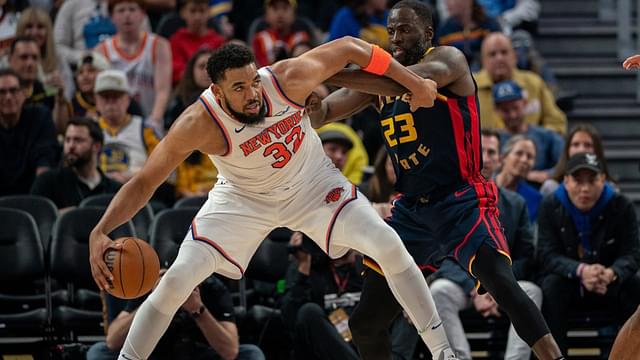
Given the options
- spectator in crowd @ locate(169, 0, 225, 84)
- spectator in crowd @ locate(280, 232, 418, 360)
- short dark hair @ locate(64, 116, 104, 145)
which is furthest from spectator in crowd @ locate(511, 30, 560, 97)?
short dark hair @ locate(64, 116, 104, 145)

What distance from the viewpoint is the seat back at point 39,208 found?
8570 mm

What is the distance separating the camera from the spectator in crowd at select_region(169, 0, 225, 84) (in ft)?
36.2

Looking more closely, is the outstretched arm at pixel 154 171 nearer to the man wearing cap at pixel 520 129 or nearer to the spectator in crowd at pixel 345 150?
the spectator in crowd at pixel 345 150

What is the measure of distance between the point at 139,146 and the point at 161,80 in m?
Result: 1.13

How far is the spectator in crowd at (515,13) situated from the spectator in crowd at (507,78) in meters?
1.31

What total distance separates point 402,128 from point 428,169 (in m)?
0.27

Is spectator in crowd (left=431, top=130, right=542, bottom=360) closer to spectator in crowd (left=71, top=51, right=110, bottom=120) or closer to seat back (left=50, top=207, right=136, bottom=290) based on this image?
seat back (left=50, top=207, right=136, bottom=290)

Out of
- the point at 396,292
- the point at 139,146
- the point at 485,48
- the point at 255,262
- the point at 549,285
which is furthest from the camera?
the point at 485,48

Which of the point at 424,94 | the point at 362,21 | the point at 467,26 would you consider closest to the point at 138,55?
the point at 362,21

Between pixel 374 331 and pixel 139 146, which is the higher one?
pixel 139 146

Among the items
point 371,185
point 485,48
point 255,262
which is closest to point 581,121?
point 485,48

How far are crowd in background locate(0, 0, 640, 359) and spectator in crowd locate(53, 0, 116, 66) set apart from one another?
0.01 meters

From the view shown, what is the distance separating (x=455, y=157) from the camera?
20.6 ft

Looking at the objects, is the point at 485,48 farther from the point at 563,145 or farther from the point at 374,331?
the point at 374,331
